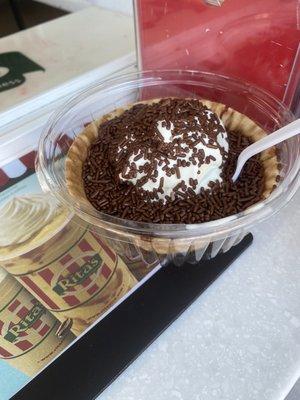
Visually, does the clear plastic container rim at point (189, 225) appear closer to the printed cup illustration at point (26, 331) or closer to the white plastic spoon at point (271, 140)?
the white plastic spoon at point (271, 140)

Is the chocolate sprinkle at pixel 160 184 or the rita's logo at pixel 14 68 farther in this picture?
the rita's logo at pixel 14 68

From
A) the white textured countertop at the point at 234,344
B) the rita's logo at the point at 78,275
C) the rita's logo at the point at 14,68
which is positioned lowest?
the white textured countertop at the point at 234,344

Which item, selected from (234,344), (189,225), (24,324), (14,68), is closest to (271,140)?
(189,225)

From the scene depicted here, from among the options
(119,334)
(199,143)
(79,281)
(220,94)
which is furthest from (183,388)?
(220,94)

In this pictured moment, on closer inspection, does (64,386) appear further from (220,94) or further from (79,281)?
Answer: (220,94)

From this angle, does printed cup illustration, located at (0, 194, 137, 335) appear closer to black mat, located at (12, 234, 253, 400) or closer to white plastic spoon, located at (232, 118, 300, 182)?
black mat, located at (12, 234, 253, 400)

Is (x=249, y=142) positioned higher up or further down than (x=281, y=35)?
further down

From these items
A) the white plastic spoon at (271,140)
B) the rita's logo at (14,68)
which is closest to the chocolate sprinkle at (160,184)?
the white plastic spoon at (271,140)
